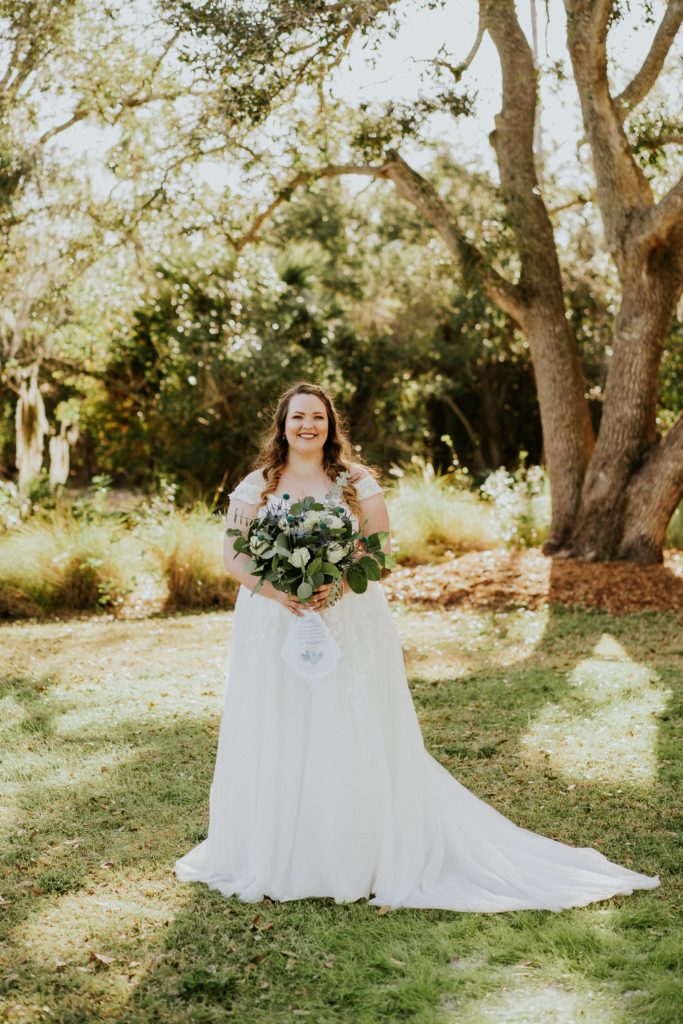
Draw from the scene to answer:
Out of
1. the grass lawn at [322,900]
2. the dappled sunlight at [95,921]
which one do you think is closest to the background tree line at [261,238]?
the grass lawn at [322,900]

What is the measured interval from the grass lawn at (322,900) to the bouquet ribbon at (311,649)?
3.16 feet

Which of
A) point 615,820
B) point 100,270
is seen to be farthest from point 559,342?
point 615,820

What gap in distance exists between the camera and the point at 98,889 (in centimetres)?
434

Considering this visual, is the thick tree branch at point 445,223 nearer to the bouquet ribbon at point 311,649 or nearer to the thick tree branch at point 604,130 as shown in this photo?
the thick tree branch at point 604,130

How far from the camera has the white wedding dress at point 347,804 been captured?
4188 millimetres

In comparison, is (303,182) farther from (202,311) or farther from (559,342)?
(202,311)

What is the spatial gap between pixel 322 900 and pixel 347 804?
0.41 metres

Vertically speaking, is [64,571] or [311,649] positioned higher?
[311,649]

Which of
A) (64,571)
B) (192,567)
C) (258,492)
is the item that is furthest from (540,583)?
(258,492)

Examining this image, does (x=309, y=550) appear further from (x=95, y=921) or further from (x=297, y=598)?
(x=95, y=921)

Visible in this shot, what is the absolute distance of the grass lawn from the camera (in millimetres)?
3436

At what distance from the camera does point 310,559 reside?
4.07 metres

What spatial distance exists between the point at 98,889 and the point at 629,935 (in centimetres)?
221

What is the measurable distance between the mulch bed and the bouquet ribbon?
5.87 m
